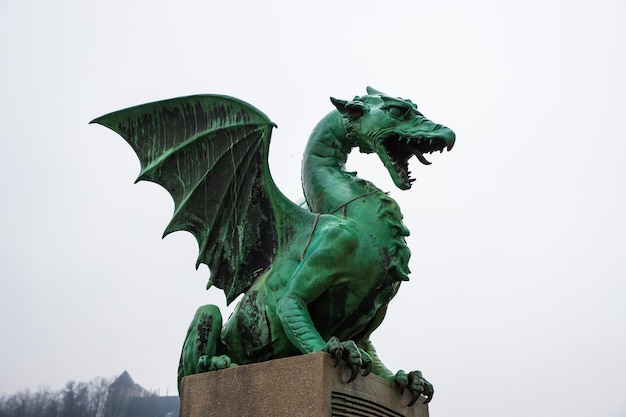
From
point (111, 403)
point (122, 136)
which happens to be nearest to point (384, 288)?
point (122, 136)

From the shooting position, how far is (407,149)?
6148 mm

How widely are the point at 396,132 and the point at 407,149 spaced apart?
0.63 ft

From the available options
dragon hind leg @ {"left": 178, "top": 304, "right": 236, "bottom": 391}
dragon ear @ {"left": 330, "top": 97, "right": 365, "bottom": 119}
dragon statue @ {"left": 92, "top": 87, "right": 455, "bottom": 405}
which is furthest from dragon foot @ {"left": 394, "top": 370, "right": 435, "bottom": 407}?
dragon ear @ {"left": 330, "top": 97, "right": 365, "bottom": 119}

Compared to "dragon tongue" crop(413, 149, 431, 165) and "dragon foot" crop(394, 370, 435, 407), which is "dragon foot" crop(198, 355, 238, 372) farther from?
"dragon tongue" crop(413, 149, 431, 165)

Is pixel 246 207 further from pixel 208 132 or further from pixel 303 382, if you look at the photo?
pixel 303 382

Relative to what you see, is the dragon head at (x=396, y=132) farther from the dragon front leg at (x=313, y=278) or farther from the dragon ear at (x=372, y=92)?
the dragon front leg at (x=313, y=278)

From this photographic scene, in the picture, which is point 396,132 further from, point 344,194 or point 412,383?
point 412,383

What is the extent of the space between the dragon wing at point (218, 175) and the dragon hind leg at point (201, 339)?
351 mm

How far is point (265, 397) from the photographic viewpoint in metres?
5.11

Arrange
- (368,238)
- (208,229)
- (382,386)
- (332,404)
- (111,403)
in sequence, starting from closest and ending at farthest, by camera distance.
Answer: (332,404) → (382,386) → (368,238) → (208,229) → (111,403)

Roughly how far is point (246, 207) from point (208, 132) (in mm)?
873

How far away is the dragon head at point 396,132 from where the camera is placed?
597cm

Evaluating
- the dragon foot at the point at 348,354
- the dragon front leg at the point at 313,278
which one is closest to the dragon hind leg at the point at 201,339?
the dragon front leg at the point at 313,278

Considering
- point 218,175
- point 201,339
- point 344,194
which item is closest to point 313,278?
point 344,194
